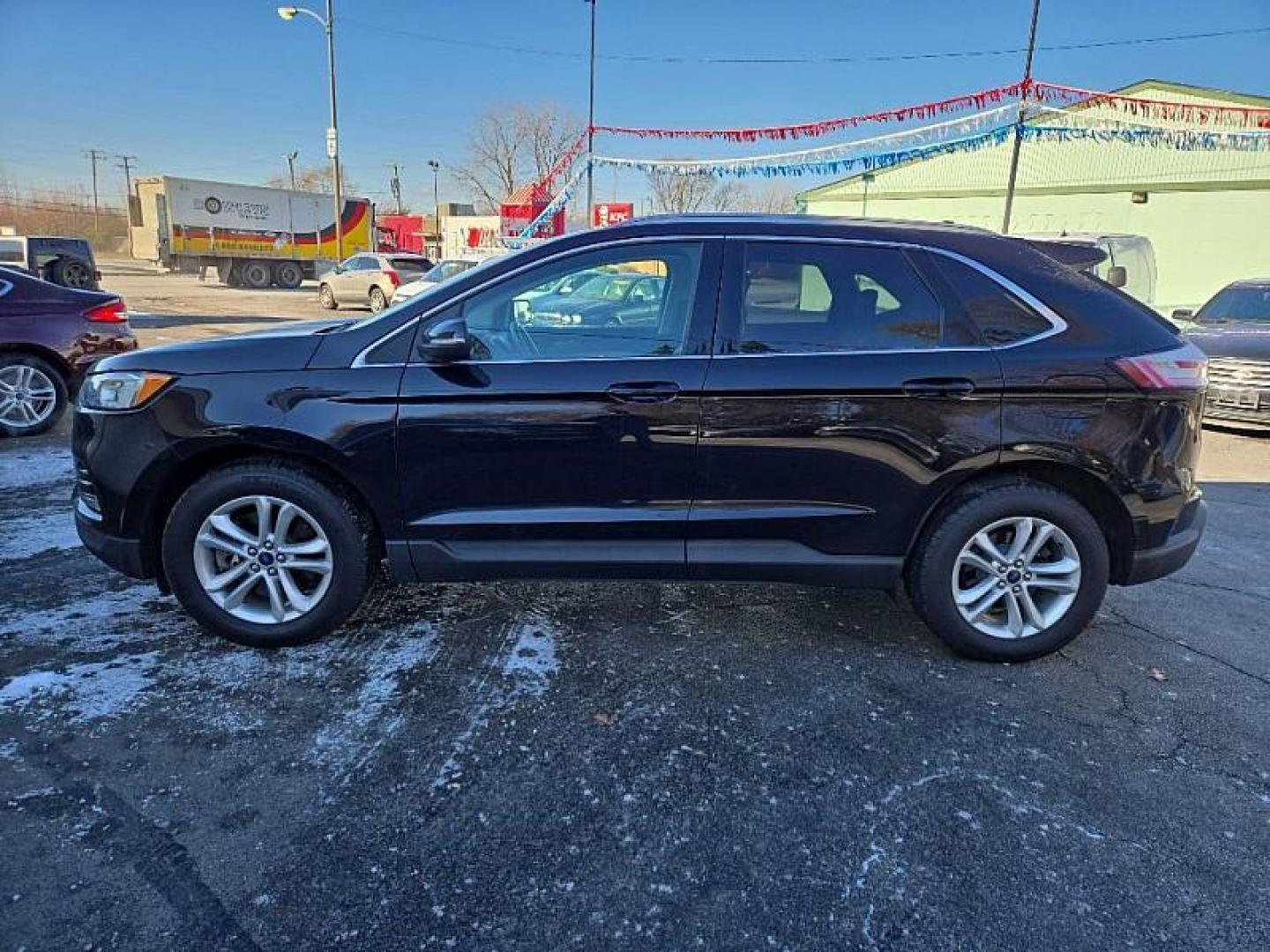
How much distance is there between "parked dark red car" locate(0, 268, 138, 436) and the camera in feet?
22.4

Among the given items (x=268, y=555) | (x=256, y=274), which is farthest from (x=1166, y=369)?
(x=256, y=274)

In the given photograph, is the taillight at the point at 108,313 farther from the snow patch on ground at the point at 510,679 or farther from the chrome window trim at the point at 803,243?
the snow patch on ground at the point at 510,679

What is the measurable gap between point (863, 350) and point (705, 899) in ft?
6.63

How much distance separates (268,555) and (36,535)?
2317 mm

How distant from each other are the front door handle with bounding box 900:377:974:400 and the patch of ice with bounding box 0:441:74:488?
5.71 meters

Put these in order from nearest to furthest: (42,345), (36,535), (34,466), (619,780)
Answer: (619,780), (36,535), (34,466), (42,345)

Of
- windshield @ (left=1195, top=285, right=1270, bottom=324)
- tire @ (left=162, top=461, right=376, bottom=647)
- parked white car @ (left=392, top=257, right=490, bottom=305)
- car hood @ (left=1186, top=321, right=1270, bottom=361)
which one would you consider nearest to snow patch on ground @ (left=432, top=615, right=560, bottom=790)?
tire @ (left=162, top=461, right=376, bottom=647)

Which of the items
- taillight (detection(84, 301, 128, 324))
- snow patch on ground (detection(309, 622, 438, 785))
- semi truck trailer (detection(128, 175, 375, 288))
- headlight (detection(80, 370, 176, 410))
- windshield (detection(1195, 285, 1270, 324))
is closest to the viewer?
snow patch on ground (detection(309, 622, 438, 785))

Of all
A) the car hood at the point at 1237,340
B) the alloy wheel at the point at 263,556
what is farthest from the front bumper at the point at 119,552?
the car hood at the point at 1237,340

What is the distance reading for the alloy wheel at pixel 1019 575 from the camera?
3260 millimetres

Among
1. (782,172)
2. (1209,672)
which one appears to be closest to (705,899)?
(1209,672)

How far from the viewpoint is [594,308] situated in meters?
3.32

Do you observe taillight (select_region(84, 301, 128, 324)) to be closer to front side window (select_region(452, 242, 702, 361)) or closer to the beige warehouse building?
front side window (select_region(452, 242, 702, 361))

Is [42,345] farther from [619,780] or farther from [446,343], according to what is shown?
[619,780]
